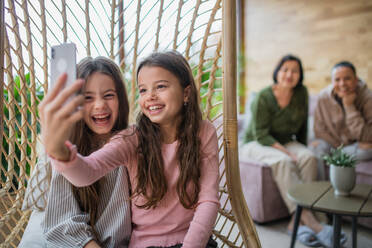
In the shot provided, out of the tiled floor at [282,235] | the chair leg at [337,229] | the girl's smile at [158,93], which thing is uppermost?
the girl's smile at [158,93]

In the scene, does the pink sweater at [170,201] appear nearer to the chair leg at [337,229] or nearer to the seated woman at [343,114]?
the chair leg at [337,229]

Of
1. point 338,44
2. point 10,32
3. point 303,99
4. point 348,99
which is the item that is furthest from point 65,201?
point 338,44

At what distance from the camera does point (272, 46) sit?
401 cm

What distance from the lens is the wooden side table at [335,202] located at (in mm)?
1429

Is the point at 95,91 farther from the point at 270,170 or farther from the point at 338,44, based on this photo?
the point at 338,44

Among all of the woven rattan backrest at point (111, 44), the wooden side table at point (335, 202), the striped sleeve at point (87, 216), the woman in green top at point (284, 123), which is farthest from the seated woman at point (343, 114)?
the striped sleeve at point (87, 216)

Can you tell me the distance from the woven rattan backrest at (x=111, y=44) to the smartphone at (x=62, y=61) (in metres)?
0.33

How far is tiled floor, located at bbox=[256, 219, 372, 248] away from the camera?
1808 mm

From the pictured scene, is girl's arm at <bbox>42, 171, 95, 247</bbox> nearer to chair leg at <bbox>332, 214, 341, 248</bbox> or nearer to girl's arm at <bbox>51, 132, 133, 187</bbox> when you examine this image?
girl's arm at <bbox>51, 132, 133, 187</bbox>

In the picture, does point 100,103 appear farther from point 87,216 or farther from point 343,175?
point 343,175

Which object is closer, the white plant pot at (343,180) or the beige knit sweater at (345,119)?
the white plant pot at (343,180)

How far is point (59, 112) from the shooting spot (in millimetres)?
484

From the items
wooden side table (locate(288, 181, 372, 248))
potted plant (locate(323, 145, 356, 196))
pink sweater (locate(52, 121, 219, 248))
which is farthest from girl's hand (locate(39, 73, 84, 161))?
potted plant (locate(323, 145, 356, 196))

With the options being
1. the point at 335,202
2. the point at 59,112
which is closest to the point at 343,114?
the point at 335,202
